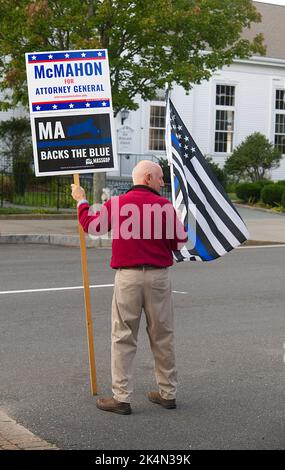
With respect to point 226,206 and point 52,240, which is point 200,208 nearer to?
point 226,206

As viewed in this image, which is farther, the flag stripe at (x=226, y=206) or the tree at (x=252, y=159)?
the tree at (x=252, y=159)

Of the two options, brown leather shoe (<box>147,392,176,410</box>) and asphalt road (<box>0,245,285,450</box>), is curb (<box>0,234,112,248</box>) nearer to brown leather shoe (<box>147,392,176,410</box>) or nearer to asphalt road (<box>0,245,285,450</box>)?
asphalt road (<box>0,245,285,450</box>)

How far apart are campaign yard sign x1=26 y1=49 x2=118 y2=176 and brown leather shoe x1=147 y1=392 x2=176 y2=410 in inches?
72.7

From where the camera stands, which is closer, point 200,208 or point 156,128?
point 200,208

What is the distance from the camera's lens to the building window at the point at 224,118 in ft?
133

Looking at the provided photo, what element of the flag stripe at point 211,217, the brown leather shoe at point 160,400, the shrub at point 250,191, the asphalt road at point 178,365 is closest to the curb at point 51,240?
the asphalt road at point 178,365

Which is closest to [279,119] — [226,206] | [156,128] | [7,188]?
[156,128]

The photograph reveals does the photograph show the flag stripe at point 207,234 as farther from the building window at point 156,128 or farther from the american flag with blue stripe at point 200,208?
the building window at point 156,128

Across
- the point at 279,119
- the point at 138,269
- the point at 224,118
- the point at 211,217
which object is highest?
the point at 211,217

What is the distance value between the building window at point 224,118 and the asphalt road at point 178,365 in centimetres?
2758

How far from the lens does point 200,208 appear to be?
7.29 metres

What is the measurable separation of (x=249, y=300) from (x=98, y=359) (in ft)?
12.5

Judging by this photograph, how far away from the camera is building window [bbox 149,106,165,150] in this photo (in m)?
38.2

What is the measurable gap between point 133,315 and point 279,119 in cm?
3765
